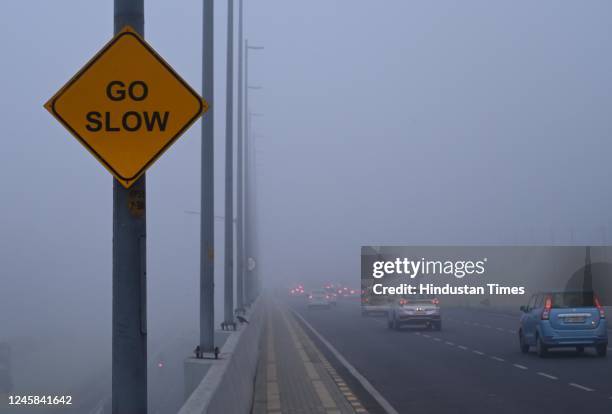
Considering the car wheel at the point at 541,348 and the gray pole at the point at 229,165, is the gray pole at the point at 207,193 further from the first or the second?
the car wheel at the point at 541,348

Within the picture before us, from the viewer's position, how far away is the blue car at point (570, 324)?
28.2 meters

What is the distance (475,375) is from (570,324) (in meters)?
6.07

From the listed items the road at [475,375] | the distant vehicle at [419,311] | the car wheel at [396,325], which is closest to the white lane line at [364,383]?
the road at [475,375]

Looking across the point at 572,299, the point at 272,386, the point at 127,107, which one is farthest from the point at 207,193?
the point at 572,299

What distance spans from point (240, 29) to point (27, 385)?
52.9ft

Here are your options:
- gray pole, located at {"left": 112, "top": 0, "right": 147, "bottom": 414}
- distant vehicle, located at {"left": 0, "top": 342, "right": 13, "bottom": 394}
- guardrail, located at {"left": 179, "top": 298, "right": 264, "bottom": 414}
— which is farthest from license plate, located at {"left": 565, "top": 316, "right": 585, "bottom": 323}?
gray pole, located at {"left": 112, "top": 0, "right": 147, "bottom": 414}

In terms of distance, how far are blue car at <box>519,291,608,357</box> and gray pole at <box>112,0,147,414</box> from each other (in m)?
21.9

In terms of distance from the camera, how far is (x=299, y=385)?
20.8 m

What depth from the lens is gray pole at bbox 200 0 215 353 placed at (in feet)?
61.0

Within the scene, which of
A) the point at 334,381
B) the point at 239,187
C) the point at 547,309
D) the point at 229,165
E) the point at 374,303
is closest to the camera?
the point at 334,381

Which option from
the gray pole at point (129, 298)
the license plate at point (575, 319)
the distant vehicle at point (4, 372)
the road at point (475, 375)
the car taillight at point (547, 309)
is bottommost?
the road at point (475, 375)

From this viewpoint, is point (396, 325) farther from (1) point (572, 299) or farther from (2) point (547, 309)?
(2) point (547, 309)

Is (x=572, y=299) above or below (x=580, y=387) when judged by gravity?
above

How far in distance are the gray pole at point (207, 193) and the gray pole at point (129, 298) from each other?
1024cm
